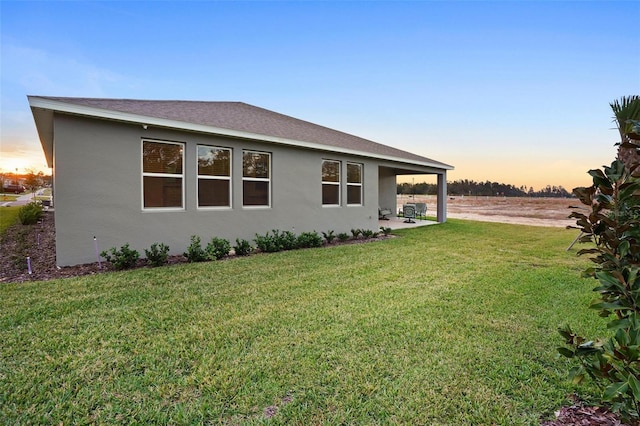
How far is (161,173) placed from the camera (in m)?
7.65

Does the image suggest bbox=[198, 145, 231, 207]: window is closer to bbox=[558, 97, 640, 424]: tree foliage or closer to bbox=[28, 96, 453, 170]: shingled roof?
bbox=[28, 96, 453, 170]: shingled roof

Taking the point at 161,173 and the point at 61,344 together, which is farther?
the point at 161,173

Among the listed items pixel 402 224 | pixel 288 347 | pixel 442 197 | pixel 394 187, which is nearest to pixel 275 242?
pixel 288 347

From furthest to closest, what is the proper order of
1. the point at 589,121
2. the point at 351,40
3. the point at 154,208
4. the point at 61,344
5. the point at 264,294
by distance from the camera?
the point at 589,121 → the point at 351,40 → the point at 154,208 → the point at 264,294 → the point at 61,344

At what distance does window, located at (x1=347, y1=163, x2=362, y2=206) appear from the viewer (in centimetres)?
1216

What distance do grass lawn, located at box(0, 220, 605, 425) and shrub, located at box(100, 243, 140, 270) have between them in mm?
447

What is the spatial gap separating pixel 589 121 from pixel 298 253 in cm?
1461

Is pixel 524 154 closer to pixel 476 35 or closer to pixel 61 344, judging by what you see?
pixel 476 35

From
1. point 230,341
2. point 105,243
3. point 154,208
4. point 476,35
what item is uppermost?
point 476,35

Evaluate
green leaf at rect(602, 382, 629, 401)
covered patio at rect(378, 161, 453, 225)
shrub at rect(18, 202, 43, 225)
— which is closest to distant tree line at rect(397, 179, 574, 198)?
covered patio at rect(378, 161, 453, 225)

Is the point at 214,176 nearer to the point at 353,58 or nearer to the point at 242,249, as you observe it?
the point at 242,249

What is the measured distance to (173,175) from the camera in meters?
7.82

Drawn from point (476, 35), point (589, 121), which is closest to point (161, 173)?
point (476, 35)

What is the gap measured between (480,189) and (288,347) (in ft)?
222
